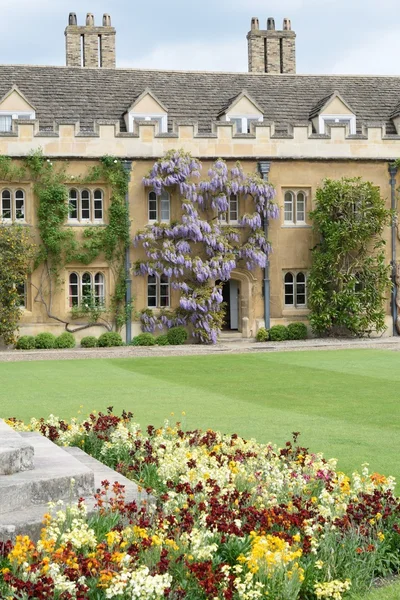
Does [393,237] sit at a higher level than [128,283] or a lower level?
higher

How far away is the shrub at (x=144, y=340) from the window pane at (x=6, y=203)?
198 inches

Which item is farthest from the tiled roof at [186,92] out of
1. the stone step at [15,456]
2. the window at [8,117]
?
the stone step at [15,456]

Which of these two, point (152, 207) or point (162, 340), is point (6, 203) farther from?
point (162, 340)

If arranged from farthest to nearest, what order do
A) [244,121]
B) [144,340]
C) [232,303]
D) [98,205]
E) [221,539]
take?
1. [232,303]
2. [244,121]
3. [98,205]
4. [144,340]
5. [221,539]

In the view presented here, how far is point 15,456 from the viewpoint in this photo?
613cm

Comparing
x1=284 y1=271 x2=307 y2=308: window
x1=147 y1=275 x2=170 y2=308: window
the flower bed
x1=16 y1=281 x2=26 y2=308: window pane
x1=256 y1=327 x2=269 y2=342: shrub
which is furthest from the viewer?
x1=284 y1=271 x2=307 y2=308: window

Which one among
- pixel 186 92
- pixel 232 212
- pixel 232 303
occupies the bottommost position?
pixel 232 303

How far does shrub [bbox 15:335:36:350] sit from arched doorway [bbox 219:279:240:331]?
250 inches

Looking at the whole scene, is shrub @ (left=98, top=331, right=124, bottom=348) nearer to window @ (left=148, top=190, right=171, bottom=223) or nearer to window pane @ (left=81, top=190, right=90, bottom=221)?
window pane @ (left=81, top=190, right=90, bottom=221)

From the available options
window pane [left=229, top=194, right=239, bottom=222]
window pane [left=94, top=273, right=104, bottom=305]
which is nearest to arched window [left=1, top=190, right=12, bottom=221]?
window pane [left=94, top=273, right=104, bottom=305]

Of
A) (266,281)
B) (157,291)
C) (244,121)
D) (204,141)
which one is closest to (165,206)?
(204,141)

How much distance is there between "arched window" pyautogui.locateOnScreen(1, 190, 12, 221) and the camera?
26312 mm

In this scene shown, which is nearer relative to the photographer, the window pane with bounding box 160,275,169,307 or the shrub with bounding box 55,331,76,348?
the shrub with bounding box 55,331,76,348

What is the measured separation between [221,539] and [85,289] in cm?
2211
